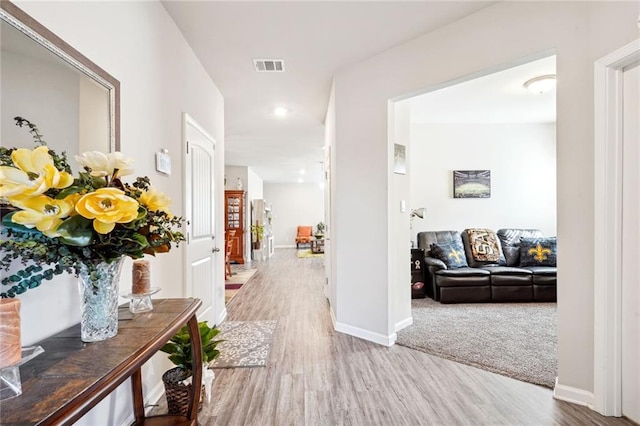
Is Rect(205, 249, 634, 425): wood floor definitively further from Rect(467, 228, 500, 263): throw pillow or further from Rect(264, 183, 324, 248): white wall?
Rect(264, 183, 324, 248): white wall

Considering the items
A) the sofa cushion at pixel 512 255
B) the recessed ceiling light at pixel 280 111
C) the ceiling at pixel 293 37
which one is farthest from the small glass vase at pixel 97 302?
the sofa cushion at pixel 512 255

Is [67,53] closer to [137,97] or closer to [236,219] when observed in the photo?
[137,97]

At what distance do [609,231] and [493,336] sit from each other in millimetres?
1625

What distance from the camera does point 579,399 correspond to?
1.89 meters

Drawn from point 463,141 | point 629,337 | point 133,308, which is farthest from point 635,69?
point 463,141

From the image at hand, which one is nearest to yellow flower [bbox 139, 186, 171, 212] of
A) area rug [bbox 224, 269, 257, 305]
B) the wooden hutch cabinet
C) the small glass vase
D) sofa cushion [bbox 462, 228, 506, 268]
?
the small glass vase

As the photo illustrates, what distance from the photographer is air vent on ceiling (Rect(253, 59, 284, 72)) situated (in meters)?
2.95

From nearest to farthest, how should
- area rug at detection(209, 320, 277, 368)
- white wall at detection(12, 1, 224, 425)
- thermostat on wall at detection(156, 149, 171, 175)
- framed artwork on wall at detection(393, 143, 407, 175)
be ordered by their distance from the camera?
white wall at detection(12, 1, 224, 425), thermostat on wall at detection(156, 149, 171, 175), area rug at detection(209, 320, 277, 368), framed artwork on wall at detection(393, 143, 407, 175)

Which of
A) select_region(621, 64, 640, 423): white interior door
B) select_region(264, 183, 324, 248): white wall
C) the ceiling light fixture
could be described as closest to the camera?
select_region(621, 64, 640, 423): white interior door

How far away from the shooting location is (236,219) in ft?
26.5

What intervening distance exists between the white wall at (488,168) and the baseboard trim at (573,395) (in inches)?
124

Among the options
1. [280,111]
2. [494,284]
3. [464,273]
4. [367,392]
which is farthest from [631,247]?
[280,111]

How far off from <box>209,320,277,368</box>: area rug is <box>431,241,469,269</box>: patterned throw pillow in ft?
8.14

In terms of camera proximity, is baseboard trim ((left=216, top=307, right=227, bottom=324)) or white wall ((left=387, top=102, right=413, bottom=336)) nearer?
white wall ((left=387, top=102, right=413, bottom=336))
